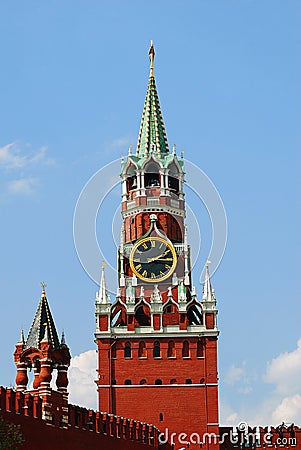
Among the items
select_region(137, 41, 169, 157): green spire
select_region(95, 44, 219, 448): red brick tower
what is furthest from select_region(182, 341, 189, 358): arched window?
select_region(137, 41, 169, 157): green spire

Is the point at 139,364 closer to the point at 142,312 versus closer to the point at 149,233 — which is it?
the point at 142,312

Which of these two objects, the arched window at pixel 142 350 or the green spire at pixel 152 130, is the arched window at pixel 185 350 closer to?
the arched window at pixel 142 350

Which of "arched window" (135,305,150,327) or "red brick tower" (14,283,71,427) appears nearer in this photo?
"red brick tower" (14,283,71,427)

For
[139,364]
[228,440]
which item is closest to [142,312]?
[139,364]

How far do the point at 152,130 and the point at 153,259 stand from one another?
9976mm

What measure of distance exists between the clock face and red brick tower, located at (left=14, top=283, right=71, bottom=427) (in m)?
19.4

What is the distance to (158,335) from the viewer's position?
67688mm

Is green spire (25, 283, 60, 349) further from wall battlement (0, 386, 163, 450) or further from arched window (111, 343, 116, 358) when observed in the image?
arched window (111, 343, 116, 358)

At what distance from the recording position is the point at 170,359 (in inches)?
2657

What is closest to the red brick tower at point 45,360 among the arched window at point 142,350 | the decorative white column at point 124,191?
Result: the arched window at point 142,350

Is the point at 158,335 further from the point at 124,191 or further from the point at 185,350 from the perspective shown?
the point at 124,191

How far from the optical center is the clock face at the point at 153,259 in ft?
229

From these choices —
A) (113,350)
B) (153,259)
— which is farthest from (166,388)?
(153,259)

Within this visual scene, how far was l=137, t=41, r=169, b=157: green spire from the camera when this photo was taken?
7475cm
